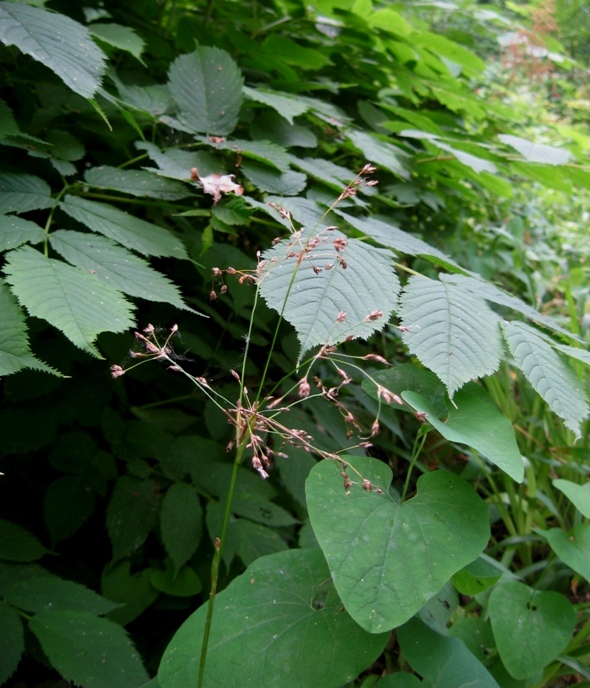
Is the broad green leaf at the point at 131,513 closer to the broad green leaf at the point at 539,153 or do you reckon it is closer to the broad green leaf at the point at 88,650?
the broad green leaf at the point at 88,650

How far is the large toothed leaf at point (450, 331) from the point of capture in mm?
692

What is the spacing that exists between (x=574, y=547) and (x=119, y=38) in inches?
50.3

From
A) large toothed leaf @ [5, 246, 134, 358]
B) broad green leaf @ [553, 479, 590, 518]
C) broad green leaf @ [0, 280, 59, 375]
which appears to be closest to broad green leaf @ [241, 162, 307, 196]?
large toothed leaf @ [5, 246, 134, 358]

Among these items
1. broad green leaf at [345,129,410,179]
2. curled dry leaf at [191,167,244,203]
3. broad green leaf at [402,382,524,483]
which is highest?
broad green leaf at [345,129,410,179]

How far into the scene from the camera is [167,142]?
1.19 metres

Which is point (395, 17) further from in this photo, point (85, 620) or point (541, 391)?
point (85, 620)

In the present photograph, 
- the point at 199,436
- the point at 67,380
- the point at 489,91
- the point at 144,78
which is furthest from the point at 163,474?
the point at 489,91

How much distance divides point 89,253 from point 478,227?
6.24 feet

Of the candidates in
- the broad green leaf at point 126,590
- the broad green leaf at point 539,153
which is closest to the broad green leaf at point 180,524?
the broad green leaf at point 126,590

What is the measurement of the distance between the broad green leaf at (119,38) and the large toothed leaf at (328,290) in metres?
0.56

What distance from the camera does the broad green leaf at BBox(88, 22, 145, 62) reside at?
1010mm

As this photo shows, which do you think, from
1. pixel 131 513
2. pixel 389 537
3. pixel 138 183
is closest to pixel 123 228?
pixel 138 183

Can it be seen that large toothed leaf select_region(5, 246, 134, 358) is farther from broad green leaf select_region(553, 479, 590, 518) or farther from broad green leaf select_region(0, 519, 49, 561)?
broad green leaf select_region(553, 479, 590, 518)

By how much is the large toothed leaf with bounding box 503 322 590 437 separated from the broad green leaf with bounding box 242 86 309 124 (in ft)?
2.05
